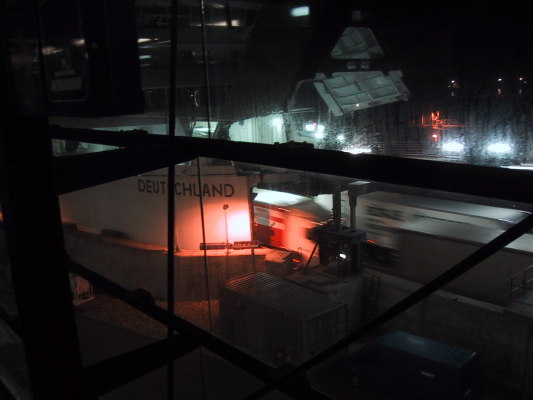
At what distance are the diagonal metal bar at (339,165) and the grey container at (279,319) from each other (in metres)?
4.38

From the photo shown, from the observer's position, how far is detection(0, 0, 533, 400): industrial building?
1.11 meters

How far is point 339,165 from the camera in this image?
4.31 feet

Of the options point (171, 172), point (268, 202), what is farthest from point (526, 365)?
point (171, 172)

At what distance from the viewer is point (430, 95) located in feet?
18.8

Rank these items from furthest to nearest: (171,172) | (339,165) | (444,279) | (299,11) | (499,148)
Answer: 1. (299,11)
2. (499,148)
3. (171,172)
4. (339,165)
5. (444,279)

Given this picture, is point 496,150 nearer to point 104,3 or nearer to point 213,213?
point 104,3

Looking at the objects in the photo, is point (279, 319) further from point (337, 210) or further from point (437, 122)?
point (437, 122)

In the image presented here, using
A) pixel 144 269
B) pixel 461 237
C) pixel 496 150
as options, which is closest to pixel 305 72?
pixel 496 150

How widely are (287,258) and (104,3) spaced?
8150mm

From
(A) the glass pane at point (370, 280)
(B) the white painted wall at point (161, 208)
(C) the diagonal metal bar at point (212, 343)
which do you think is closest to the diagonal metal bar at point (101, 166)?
(C) the diagonal metal bar at point (212, 343)

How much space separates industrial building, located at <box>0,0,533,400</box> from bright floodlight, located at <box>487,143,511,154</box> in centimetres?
A: 2

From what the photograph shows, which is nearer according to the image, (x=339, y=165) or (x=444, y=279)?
(x=444, y=279)

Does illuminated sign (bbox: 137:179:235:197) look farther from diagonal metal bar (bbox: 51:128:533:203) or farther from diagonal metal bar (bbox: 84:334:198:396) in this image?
Result: diagonal metal bar (bbox: 84:334:198:396)

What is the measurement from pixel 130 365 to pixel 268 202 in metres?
7.93
